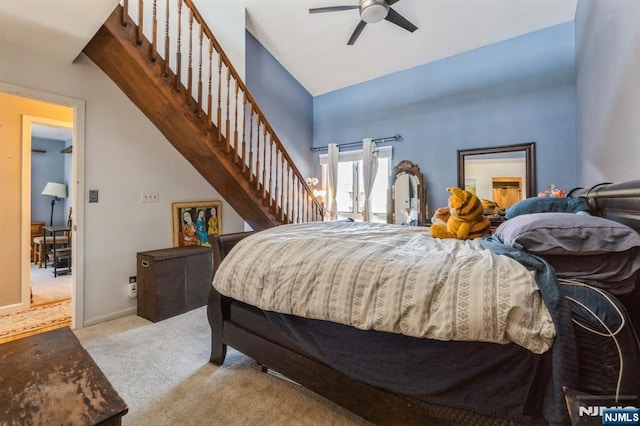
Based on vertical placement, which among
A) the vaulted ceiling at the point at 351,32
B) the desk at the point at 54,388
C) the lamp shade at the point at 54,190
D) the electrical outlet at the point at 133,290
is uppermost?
the vaulted ceiling at the point at 351,32

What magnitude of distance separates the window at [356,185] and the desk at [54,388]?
4218 mm

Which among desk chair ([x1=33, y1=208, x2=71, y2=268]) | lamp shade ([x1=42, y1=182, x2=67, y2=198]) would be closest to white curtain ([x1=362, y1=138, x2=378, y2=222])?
desk chair ([x1=33, y1=208, x2=71, y2=268])

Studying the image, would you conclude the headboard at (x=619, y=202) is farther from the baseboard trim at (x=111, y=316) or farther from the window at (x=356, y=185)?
the baseboard trim at (x=111, y=316)

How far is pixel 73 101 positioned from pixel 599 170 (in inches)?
170

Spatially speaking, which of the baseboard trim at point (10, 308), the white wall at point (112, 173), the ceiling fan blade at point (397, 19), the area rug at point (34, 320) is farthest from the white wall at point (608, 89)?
the baseboard trim at point (10, 308)

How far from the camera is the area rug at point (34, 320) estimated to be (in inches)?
93.6

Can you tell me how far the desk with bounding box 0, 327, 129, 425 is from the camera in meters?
0.84

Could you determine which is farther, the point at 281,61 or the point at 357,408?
the point at 281,61

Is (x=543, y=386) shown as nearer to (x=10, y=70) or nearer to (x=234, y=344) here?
(x=234, y=344)

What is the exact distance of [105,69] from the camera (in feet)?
8.21

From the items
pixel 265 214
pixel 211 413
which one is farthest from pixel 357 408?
pixel 265 214

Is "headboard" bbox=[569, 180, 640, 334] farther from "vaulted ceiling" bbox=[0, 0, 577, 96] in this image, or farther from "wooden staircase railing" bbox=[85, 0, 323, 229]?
"vaulted ceiling" bbox=[0, 0, 577, 96]

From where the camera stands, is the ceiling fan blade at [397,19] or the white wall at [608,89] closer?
the white wall at [608,89]

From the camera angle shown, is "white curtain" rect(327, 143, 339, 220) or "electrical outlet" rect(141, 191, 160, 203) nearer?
"electrical outlet" rect(141, 191, 160, 203)
